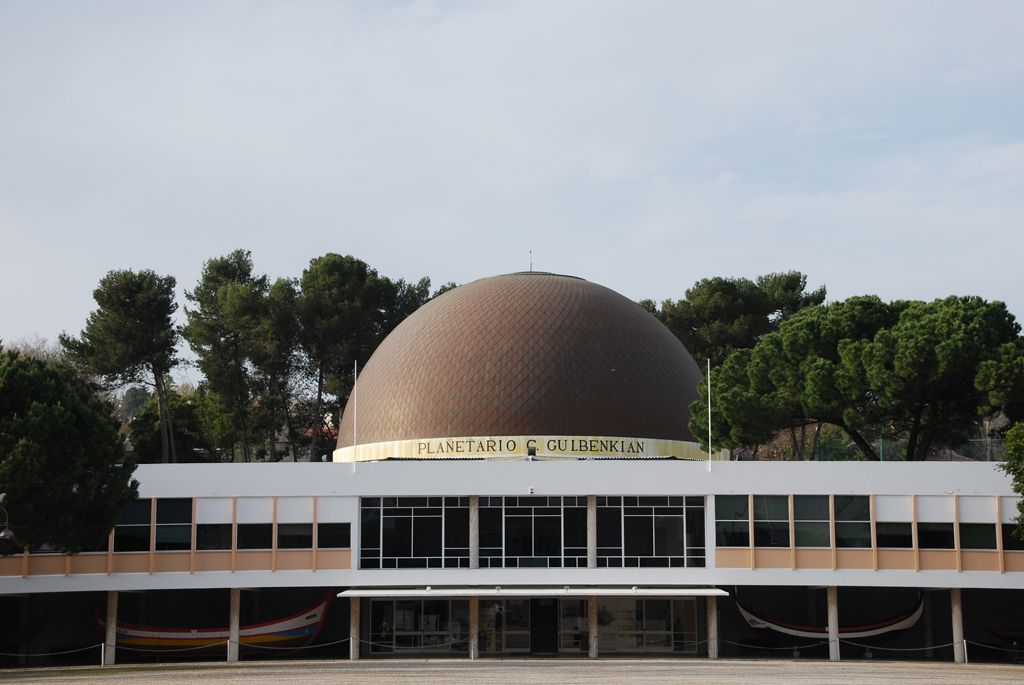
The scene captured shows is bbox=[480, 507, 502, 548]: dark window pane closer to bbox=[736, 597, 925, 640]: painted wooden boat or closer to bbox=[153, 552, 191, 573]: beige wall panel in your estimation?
bbox=[736, 597, 925, 640]: painted wooden boat

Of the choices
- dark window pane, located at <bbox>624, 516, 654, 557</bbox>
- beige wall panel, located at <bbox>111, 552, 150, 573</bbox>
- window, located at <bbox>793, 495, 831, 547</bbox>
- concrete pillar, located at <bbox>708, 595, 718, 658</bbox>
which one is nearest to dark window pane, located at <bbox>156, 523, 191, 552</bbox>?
beige wall panel, located at <bbox>111, 552, 150, 573</bbox>

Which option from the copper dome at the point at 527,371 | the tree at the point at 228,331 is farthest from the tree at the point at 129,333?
the copper dome at the point at 527,371

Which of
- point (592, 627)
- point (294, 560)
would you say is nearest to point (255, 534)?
point (294, 560)

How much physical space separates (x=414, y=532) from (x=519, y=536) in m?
3.02

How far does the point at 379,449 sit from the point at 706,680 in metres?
18.9

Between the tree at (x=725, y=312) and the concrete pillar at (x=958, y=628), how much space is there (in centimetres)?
2636

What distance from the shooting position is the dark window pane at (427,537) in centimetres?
3697

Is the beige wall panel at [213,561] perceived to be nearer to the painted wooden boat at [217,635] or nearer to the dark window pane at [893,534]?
Result: the painted wooden boat at [217,635]

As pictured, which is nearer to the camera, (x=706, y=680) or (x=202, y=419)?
(x=706, y=680)

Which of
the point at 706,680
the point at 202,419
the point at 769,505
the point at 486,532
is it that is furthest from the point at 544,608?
the point at 202,419

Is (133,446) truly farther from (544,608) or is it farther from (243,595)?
(544,608)

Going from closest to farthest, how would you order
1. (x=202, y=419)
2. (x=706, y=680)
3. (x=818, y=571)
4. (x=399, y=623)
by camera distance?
(x=706, y=680) < (x=818, y=571) < (x=399, y=623) < (x=202, y=419)

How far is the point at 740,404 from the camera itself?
147ft

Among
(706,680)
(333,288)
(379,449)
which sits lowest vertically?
(706,680)
